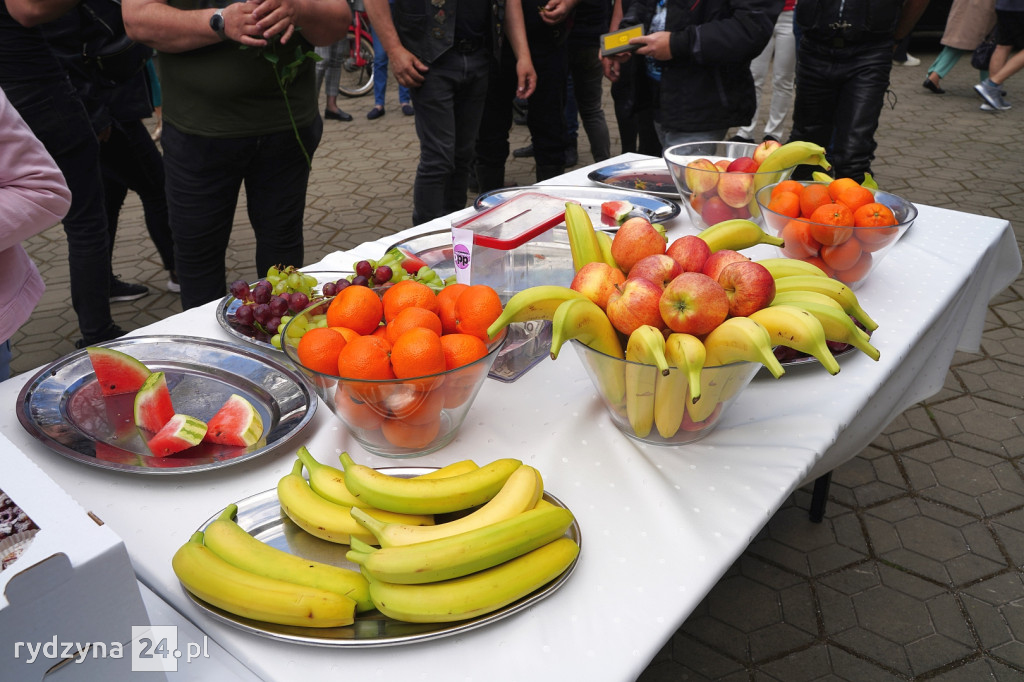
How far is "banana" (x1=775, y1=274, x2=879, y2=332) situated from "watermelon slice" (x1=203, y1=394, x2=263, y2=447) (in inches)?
34.7

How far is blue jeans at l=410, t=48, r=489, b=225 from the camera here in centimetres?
327

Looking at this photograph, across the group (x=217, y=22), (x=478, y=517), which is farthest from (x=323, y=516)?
(x=217, y=22)

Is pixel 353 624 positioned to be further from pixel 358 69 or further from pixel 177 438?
pixel 358 69

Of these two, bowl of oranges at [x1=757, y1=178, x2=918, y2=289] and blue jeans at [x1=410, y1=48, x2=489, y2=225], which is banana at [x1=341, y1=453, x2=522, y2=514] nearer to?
bowl of oranges at [x1=757, y1=178, x2=918, y2=289]

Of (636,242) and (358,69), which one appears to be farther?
(358,69)

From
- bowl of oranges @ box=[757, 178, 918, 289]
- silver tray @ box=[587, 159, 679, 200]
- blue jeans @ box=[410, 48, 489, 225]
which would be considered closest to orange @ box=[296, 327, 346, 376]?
bowl of oranges @ box=[757, 178, 918, 289]

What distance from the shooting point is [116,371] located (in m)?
1.31

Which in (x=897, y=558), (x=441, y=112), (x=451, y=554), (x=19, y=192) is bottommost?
(x=897, y=558)

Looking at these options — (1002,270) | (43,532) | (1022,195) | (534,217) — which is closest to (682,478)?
(534,217)

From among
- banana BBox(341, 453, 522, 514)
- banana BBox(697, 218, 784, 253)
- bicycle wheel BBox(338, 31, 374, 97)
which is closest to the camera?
banana BBox(341, 453, 522, 514)

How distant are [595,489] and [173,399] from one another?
2.53ft

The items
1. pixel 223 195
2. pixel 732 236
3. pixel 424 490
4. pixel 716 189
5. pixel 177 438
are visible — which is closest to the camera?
pixel 424 490

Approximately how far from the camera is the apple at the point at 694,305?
107cm

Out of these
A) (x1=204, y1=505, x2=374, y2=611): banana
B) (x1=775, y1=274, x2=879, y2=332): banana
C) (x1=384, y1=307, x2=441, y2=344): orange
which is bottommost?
(x1=204, y1=505, x2=374, y2=611): banana
